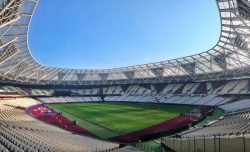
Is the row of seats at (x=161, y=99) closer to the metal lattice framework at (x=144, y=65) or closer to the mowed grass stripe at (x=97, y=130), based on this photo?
the metal lattice framework at (x=144, y=65)

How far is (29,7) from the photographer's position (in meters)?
33.7

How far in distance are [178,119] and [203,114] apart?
16.6 feet

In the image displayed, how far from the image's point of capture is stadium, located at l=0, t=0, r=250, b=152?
2124 centimetres

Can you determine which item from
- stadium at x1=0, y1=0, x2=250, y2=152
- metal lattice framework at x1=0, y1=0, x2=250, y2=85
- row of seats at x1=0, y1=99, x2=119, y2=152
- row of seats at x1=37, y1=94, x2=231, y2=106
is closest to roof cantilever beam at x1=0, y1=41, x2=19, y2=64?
metal lattice framework at x1=0, y1=0, x2=250, y2=85

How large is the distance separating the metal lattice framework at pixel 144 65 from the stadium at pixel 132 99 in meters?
0.18

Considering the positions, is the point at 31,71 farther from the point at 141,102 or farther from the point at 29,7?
the point at 29,7

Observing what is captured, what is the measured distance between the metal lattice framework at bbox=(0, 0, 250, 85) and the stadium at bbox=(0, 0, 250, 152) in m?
0.18

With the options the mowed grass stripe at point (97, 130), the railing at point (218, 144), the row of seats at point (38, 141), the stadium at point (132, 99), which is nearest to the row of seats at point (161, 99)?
the stadium at point (132, 99)

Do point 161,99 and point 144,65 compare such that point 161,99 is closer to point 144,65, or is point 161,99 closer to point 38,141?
point 144,65

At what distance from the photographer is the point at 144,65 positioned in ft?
249

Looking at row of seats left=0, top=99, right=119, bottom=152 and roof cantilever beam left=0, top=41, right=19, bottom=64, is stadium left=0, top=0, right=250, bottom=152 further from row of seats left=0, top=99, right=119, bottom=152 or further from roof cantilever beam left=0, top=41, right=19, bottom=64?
roof cantilever beam left=0, top=41, right=19, bottom=64

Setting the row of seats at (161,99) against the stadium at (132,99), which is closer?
the stadium at (132,99)

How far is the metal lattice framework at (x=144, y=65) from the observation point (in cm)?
3308

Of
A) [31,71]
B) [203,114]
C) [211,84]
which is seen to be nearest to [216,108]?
[203,114]
